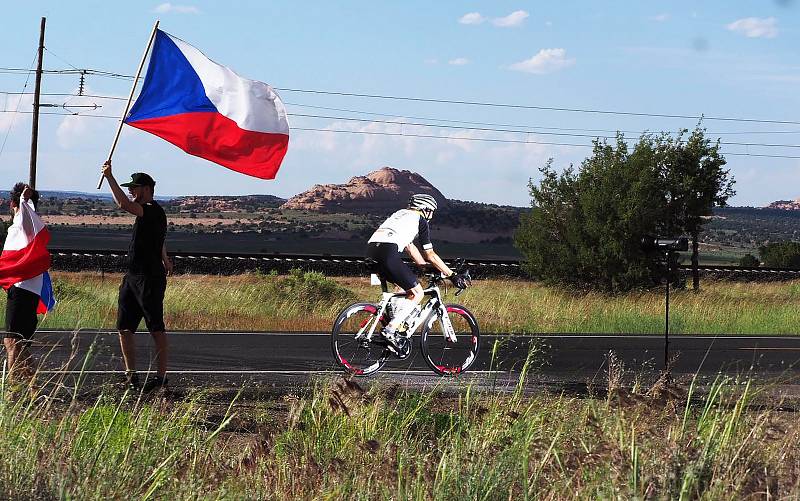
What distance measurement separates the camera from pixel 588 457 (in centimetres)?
671

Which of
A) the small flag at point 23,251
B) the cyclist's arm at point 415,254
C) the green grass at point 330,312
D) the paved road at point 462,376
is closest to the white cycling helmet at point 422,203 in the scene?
the cyclist's arm at point 415,254

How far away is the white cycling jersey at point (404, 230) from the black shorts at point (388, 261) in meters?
0.06

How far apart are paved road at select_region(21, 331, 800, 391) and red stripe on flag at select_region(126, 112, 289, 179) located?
1973mm

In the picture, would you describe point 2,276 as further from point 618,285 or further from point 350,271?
point 350,271

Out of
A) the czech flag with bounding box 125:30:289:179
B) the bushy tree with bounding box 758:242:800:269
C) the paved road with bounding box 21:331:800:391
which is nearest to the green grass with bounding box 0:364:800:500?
the paved road with bounding box 21:331:800:391

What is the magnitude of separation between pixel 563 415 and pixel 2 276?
4827 millimetres

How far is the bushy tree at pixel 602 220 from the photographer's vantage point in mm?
37562

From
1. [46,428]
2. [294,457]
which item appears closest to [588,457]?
[294,457]

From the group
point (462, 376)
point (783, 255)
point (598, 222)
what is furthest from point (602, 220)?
point (783, 255)

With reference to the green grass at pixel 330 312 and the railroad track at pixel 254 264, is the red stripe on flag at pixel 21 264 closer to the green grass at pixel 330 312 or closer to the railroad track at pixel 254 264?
A: the green grass at pixel 330 312

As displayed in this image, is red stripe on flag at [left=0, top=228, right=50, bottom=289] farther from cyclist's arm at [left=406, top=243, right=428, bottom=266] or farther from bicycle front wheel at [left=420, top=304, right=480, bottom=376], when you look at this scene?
bicycle front wheel at [left=420, top=304, right=480, bottom=376]

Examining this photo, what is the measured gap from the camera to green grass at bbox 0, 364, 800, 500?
6.42 meters

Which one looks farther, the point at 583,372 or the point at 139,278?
the point at 583,372

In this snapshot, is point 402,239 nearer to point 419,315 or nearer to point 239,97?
point 419,315
